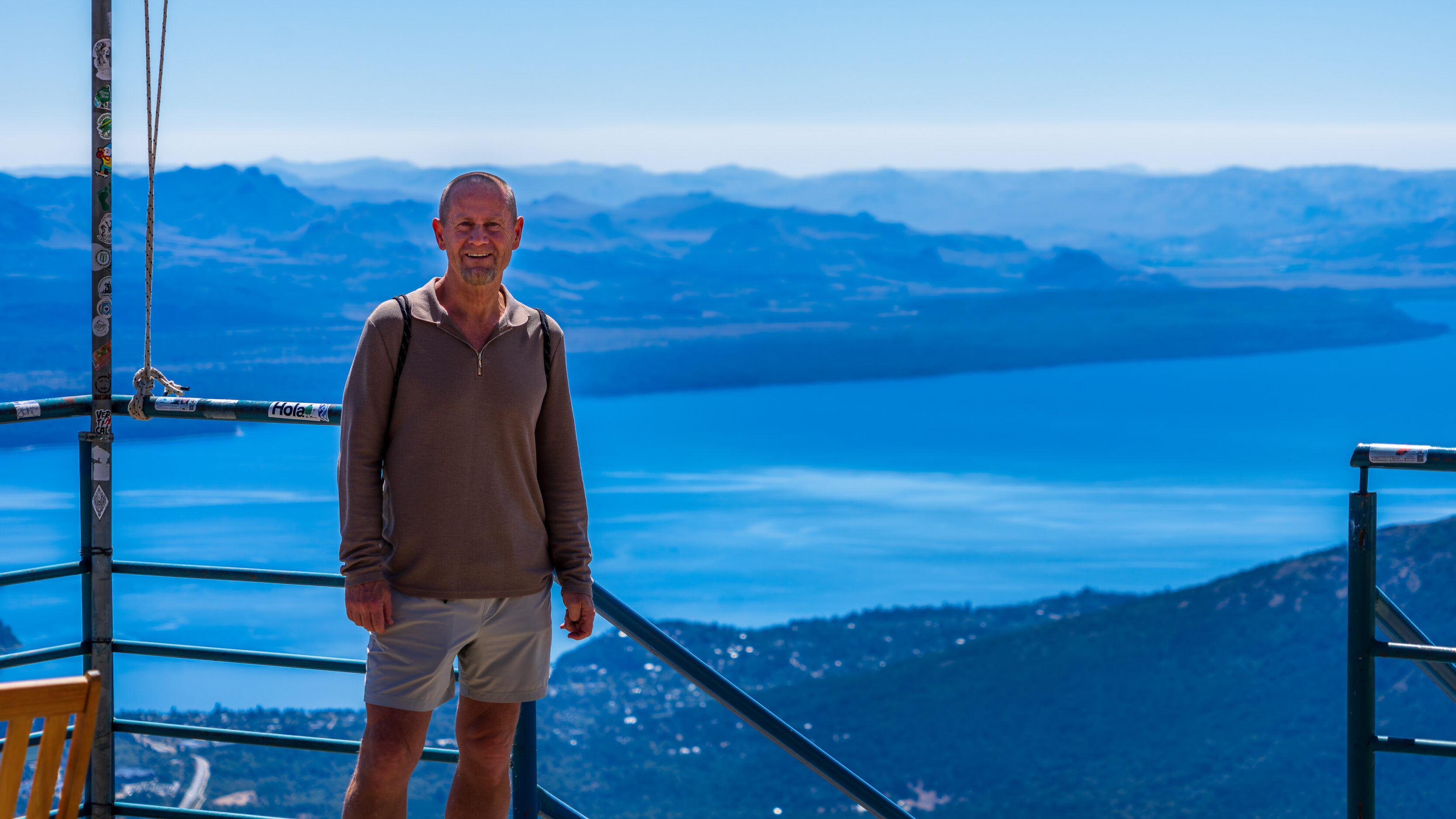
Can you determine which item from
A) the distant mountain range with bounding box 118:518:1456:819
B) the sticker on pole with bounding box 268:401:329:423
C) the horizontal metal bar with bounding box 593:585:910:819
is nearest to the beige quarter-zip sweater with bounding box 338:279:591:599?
the horizontal metal bar with bounding box 593:585:910:819

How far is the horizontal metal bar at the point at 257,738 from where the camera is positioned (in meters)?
2.09

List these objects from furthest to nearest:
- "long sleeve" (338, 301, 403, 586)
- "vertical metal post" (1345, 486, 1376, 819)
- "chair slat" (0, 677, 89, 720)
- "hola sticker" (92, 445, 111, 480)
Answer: "hola sticker" (92, 445, 111, 480) < "vertical metal post" (1345, 486, 1376, 819) < "long sleeve" (338, 301, 403, 586) < "chair slat" (0, 677, 89, 720)

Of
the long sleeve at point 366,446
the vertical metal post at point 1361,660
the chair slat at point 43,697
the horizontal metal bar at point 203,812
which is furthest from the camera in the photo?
the horizontal metal bar at point 203,812

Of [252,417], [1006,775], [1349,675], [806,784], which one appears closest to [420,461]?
[252,417]

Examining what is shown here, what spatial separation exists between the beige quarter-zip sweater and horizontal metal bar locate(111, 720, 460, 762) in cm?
39

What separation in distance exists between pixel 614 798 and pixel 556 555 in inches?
2547

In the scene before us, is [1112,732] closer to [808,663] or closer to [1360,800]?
[808,663]

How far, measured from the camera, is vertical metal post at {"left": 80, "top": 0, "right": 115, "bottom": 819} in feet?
7.59

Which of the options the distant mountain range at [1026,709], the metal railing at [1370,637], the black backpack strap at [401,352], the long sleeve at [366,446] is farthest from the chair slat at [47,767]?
the distant mountain range at [1026,709]

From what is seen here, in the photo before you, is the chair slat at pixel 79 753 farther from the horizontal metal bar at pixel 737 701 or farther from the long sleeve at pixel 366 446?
the horizontal metal bar at pixel 737 701

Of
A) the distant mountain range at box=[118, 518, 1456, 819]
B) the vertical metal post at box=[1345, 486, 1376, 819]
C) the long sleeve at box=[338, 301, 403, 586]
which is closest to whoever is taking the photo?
the long sleeve at box=[338, 301, 403, 586]

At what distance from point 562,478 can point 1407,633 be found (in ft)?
4.76

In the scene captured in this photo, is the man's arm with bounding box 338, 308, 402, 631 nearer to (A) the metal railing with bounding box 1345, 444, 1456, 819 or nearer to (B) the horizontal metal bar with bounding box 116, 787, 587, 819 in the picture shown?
(B) the horizontal metal bar with bounding box 116, 787, 587, 819

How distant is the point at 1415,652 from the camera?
187 cm
